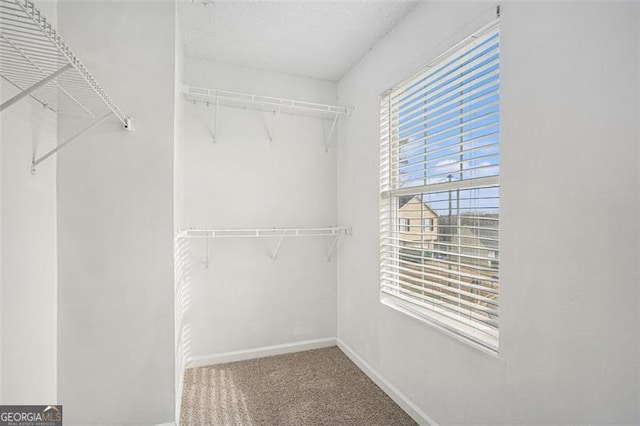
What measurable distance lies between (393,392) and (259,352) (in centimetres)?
113

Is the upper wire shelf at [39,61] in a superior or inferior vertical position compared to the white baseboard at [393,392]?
superior

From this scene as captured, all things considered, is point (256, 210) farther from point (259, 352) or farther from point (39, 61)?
point (39, 61)

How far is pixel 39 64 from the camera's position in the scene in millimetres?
1140

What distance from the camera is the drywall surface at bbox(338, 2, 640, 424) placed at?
3.11 ft

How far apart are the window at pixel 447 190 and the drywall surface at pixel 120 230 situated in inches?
53.1

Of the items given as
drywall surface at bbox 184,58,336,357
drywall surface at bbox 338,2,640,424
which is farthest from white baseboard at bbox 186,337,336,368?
drywall surface at bbox 338,2,640,424

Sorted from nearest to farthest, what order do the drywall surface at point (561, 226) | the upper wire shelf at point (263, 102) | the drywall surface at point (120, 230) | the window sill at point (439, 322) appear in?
1. the drywall surface at point (561, 226)
2. the window sill at point (439, 322)
3. the drywall surface at point (120, 230)
4. the upper wire shelf at point (263, 102)

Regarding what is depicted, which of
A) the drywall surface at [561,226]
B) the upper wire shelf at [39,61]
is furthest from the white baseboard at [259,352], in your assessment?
the upper wire shelf at [39,61]

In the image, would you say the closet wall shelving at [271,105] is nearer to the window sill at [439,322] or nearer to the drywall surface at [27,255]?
the drywall surface at [27,255]

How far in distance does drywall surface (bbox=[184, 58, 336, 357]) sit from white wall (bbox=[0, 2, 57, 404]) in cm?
99

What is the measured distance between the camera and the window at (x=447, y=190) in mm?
1434

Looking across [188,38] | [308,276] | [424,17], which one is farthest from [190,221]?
[424,17]

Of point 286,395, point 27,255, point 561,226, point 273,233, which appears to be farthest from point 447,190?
point 27,255

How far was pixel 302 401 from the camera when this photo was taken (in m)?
2.02
